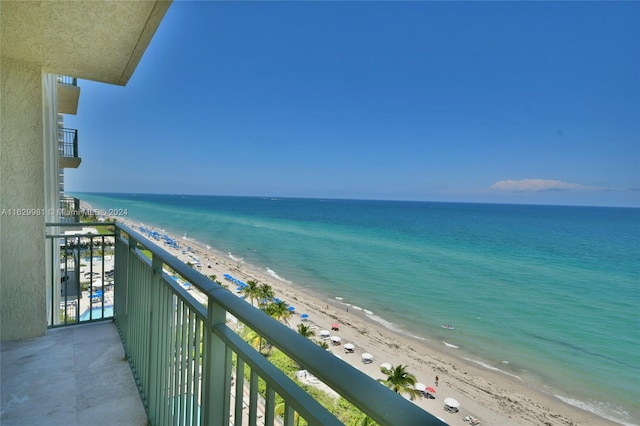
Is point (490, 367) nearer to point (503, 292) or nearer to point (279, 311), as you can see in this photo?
point (279, 311)

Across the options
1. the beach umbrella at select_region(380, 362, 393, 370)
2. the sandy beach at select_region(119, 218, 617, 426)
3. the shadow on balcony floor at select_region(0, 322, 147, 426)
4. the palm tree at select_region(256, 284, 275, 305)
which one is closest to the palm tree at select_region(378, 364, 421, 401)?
the sandy beach at select_region(119, 218, 617, 426)

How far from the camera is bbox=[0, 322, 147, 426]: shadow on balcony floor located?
5.93 ft

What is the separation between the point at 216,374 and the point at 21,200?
2858 mm

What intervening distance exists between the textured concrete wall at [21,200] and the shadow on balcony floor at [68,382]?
26cm

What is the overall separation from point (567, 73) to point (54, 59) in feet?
211

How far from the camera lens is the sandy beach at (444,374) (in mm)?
8961

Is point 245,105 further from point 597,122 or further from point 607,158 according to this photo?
point 607,158

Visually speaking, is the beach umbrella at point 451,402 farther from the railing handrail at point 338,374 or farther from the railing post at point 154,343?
the railing handrail at point 338,374

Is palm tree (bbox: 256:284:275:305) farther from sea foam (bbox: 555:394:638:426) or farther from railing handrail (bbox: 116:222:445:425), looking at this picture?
railing handrail (bbox: 116:222:445:425)

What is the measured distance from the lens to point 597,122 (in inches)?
1999

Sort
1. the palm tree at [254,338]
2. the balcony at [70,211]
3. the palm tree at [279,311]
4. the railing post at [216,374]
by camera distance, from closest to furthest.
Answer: the palm tree at [254,338], the railing post at [216,374], the balcony at [70,211], the palm tree at [279,311]

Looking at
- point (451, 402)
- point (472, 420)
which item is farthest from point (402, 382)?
point (472, 420)

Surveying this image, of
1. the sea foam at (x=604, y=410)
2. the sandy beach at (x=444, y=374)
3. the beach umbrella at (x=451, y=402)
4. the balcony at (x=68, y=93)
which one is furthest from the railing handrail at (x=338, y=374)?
the sea foam at (x=604, y=410)

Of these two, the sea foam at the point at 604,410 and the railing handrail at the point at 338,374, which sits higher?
the railing handrail at the point at 338,374
